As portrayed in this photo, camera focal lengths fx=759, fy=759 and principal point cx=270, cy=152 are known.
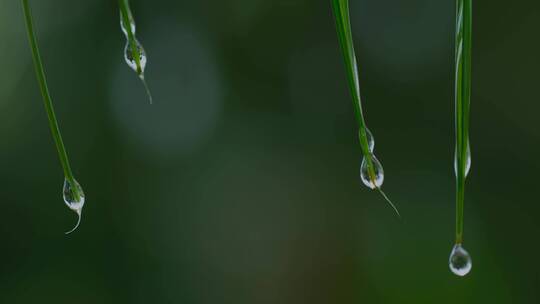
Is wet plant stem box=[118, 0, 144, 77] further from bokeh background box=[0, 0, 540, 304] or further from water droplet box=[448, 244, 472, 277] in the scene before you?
bokeh background box=[0, 0, 540, 304]

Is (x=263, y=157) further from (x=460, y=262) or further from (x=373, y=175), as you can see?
(x=373, y=175)

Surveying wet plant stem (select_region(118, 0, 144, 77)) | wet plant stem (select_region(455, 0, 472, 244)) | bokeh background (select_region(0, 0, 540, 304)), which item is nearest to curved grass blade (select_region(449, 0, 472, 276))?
wet plant stem (select_region(455, 0, 472, 244))

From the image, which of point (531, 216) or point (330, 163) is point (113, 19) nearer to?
point (330, 163)

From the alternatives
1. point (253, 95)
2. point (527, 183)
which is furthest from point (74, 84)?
point (527, 183)

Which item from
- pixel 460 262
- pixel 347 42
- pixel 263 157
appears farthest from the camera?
pixel 263 157

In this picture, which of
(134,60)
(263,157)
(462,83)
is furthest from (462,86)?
(263,157)

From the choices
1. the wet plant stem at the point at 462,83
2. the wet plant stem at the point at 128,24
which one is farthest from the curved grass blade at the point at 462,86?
the wet plant stem at the point at 128,24

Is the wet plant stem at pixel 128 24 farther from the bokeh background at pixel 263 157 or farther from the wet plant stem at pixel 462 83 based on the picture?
the bokeh background at pixel 263 157
